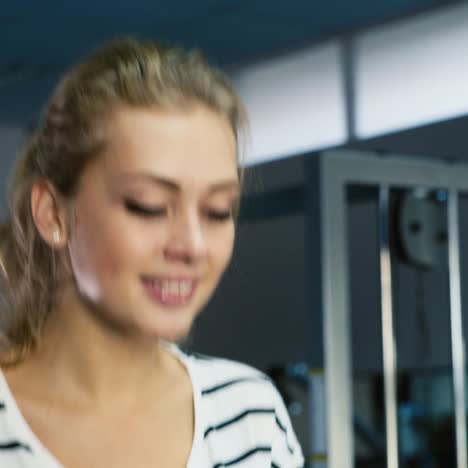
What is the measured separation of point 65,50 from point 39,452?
15.6 ft

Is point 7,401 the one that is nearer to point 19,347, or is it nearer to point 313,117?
point 19,347

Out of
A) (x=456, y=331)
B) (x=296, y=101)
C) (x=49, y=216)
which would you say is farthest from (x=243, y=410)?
(x=296, y=101)

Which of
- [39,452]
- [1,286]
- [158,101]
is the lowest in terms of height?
[39,452]

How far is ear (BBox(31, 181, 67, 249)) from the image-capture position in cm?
98

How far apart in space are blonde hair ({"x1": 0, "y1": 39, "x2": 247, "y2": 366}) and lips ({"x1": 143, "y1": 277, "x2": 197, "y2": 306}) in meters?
0.13

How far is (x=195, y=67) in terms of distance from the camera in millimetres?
1022

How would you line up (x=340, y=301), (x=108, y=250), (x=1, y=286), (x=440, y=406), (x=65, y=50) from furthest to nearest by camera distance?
(x=65, y=50), (x=440, y=406), (x=340, y=301), (x=1, y=286), (x=108, y=250)

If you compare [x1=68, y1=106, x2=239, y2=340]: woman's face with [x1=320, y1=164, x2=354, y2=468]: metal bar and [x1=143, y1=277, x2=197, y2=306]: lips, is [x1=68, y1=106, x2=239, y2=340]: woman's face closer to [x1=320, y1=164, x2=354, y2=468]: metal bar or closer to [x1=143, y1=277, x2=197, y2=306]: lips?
[x1=143, y1=277, x2=197, y2=306]: lips

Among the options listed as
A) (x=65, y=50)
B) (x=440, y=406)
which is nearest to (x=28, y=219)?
(x=440, y=406)

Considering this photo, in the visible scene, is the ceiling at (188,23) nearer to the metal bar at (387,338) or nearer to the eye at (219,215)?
the metal bar at (387,338)

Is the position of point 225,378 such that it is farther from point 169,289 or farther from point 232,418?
point 169,289

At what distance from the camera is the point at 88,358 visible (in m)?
1.01

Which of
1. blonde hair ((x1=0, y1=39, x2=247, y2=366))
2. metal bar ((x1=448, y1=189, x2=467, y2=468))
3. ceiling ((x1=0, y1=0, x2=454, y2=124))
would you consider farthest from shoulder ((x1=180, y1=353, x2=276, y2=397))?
ceiling ((x1=0, y1=0, x2=454, y2=124))

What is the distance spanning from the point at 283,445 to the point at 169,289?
30 cm
